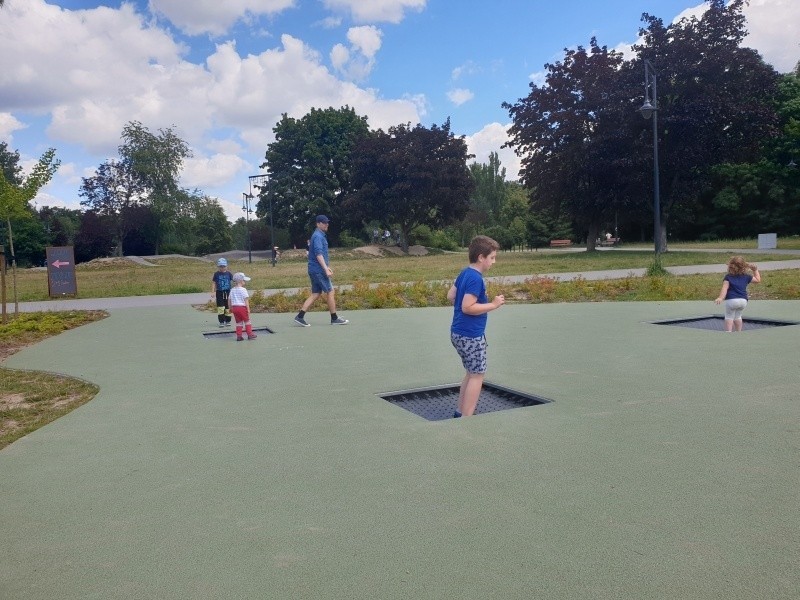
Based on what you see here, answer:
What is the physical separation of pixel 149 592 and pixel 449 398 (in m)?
3.72

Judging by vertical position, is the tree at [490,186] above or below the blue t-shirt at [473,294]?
above

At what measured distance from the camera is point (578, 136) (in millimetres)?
37312

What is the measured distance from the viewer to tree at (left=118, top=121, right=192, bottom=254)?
2564 inches

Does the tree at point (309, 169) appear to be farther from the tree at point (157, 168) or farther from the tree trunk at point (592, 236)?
the tree trunk at point (592, 236)

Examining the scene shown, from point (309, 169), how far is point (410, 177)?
Result: 12.3 meters

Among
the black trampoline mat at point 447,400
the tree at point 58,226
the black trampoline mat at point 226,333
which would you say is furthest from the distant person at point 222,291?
the tree at point 58,226

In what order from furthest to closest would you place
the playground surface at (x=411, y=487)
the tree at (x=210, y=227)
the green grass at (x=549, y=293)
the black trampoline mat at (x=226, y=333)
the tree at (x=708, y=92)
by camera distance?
the tree at (x=210, y=227) < the tree at (x=708, y=92) < the green grass at (x=549, y=293) < the black trampoline mat at (x=226, y=333) < the playground surface at (x=411, y=487)

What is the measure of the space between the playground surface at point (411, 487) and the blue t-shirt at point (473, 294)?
2.18 ft

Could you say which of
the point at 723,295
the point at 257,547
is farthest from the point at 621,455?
the point at 723,295

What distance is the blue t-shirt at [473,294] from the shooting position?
4910 mm

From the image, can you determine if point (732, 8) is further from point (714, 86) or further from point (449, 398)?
point (449, 398)

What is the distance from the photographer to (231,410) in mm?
5633

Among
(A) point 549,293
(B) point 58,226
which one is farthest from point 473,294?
(B) point 58,226

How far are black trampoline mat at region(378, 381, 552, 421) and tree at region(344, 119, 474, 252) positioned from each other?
49.0 meters
